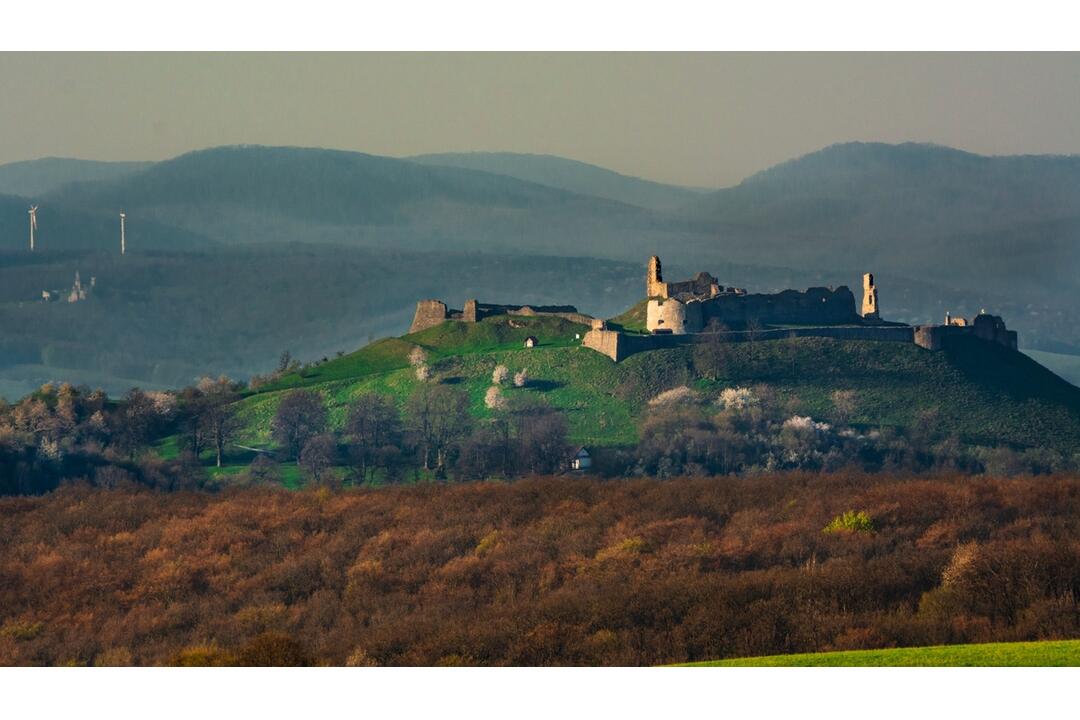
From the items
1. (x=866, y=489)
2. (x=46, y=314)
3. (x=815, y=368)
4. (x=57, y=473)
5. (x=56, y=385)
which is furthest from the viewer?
(x=46, y=314)

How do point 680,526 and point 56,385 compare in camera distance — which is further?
point 56,385

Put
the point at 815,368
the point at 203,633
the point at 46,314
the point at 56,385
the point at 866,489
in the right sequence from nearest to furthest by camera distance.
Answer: the point at 203,633, the point at 866,489, the point at 815,368, the point at 56,385, the point at 46,314

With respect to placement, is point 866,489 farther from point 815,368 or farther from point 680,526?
point 815,368

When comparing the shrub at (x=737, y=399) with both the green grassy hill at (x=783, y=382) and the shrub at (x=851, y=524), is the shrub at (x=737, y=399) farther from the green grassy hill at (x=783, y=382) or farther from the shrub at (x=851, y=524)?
the shrub at (x=851, y=524)

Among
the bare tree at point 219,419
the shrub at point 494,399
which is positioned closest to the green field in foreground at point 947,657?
the bare tree at point 219,419

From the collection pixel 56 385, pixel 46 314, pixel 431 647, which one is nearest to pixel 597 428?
pixel 56 385
